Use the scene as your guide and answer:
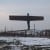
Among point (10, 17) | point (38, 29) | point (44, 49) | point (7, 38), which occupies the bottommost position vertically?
point (44, 49)

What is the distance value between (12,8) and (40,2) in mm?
475

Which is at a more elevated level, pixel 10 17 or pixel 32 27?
pixel 10 17

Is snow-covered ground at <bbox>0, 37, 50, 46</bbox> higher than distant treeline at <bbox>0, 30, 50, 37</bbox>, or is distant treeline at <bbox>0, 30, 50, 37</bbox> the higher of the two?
distant treeline at <bbox>0, 30, 50, 37</bbox>

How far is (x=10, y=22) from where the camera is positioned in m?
1.94

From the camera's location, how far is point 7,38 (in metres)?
2.02

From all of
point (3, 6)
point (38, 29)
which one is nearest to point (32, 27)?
point (38, 29)

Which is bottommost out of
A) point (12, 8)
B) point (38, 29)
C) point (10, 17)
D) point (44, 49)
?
point (44, 49)

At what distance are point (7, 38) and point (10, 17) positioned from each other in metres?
0.36

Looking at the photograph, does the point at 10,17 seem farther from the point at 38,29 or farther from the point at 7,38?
the point at 38,29

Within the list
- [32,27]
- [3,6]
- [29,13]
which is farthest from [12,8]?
[32,27]

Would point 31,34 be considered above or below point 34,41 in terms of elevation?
above

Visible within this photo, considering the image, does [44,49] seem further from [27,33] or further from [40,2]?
[40,2]

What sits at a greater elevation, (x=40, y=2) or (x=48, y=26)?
(x=40, y=2)

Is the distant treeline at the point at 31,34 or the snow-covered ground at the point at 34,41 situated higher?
the distant treeline at the point at 31,34
